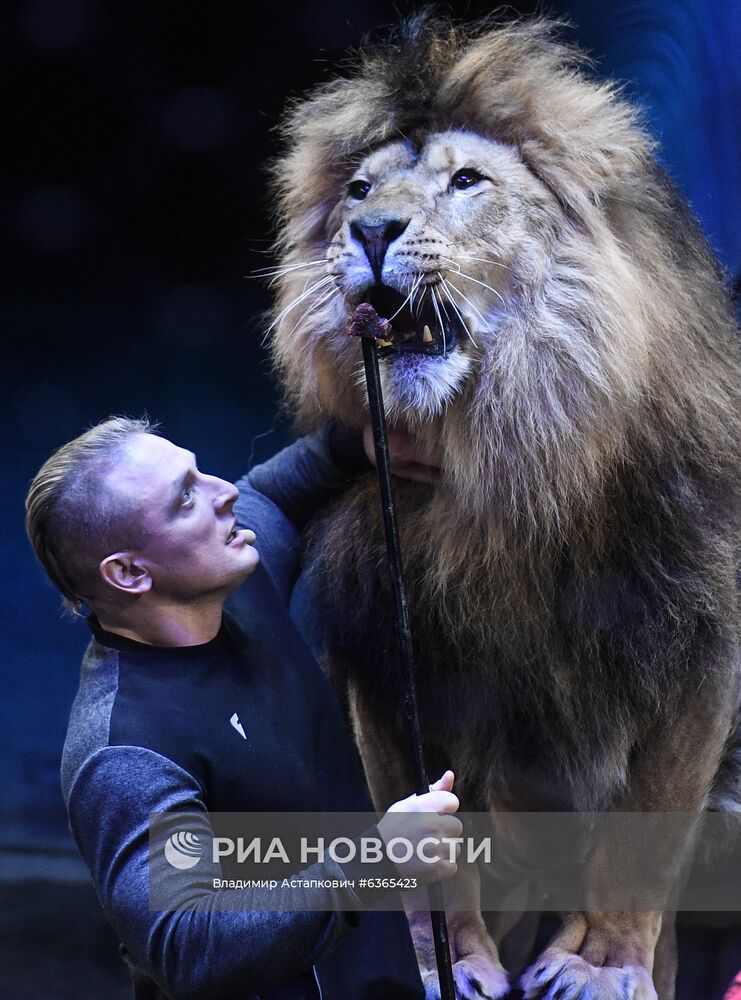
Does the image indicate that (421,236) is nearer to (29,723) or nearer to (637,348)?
(637,348)

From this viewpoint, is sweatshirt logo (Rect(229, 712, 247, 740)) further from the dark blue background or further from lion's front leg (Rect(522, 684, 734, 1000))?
the dark blue background

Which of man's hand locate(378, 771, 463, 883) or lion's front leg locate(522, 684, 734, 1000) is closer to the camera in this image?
man's hand locate(378, 771, 463, 883)

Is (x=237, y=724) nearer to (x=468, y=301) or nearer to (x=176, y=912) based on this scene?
(x=176, y=912)

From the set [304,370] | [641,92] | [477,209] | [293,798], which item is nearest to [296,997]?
[293,798]

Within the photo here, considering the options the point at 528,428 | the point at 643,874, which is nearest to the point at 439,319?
the point at 528,428

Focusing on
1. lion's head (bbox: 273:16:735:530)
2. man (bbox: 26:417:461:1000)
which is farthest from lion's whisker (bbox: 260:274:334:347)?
man (bbox: 26:417:461:1000)

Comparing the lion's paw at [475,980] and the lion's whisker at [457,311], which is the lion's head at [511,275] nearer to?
the lion's whisker at [457,311]

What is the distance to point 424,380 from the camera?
1.20 meters

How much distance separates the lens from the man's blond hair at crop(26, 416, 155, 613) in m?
1.11

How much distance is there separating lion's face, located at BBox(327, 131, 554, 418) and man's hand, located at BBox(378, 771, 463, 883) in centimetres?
42

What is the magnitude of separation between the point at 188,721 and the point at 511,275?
21.1 inches

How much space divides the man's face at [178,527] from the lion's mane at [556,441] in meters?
0.25

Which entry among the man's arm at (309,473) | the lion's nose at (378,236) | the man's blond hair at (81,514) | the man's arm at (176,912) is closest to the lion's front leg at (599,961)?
the man's arm at (176,912)

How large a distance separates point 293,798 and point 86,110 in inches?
38.9
